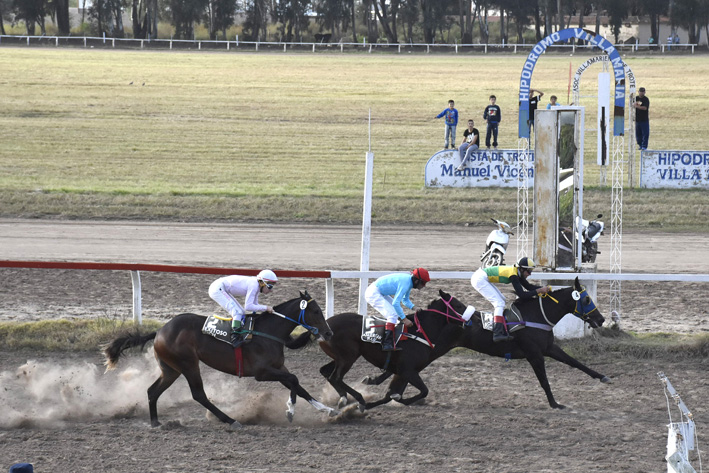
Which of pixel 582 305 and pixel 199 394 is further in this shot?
pixel 582 305

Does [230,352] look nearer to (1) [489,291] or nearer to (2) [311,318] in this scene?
(2) [311,318]

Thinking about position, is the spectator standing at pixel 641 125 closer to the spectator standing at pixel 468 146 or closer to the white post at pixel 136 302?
the spectator standing at pixel 468 146

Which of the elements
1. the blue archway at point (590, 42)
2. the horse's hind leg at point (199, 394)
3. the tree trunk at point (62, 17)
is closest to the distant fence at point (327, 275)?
the horse's hind leg at point (199, 394)

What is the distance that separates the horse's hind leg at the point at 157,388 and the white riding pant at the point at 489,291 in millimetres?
3372

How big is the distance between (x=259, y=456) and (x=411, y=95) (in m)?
32.2

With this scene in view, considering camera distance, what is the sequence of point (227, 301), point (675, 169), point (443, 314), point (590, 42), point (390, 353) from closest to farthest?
point (227, 301), point (390, 353), point (443, 314), point (590, 42), point (675, 169)

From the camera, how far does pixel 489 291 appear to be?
10148 mm

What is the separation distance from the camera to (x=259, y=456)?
829 cm

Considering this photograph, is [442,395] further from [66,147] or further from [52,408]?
[66,147]

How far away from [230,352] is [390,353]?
5.51 feet

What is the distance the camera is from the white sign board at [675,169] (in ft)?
72.0

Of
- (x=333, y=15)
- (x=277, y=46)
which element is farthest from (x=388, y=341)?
(x=333, y=15)

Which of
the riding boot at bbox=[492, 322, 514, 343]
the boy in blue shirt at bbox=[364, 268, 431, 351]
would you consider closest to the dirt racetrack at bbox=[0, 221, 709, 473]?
the riding boot at bbox=[492, 322, 514, 343]

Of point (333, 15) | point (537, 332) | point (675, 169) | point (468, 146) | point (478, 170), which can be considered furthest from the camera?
point (333, 15)
